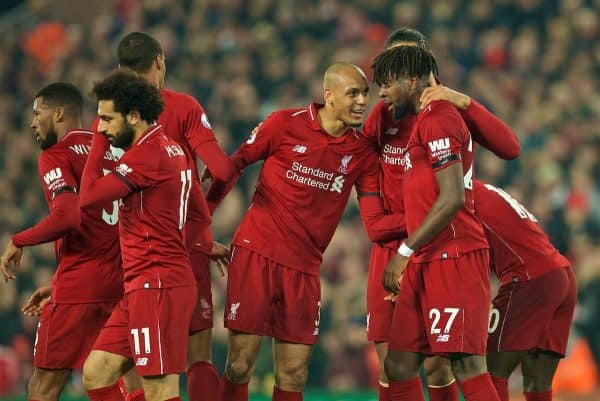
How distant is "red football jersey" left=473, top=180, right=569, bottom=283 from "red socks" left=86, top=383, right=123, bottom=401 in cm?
226

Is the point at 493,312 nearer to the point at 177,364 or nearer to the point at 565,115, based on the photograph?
the point at 177,364

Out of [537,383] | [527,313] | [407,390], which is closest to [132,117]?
[407,390]

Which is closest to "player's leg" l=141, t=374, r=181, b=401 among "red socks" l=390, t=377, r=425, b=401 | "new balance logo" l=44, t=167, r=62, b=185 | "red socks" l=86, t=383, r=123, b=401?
"red socks" l=86, t=383, r=123, b=401

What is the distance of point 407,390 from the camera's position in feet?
20.4

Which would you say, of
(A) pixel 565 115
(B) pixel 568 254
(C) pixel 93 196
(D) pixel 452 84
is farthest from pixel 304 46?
(C) pixel 93 196

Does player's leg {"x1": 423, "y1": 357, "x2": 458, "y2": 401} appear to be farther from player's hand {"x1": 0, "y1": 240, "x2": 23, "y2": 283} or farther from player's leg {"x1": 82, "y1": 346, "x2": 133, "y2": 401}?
player's hand {"x1": 0, "y1": 240, "x2": 23, "y2": 283}

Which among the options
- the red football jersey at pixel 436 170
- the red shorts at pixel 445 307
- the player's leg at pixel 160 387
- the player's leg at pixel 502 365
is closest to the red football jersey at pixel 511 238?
the player's leg at pixel 502 365

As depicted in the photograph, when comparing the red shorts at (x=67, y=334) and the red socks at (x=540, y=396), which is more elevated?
the red shorts at (x=67, y=334)

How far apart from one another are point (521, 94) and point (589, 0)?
163cm

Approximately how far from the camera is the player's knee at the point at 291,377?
675cm

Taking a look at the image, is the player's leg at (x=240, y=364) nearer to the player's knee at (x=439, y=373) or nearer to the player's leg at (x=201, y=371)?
the player's leg at (x=201, y=371)

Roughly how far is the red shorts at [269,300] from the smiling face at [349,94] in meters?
0.95

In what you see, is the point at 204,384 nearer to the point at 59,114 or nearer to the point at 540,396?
the point at 59,114

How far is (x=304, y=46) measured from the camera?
47.6ft
